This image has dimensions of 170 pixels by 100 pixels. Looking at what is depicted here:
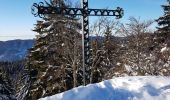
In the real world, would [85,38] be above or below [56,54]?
above

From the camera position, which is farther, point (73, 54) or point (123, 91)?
point (73, 54)

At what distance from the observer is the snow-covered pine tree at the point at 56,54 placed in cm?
3148

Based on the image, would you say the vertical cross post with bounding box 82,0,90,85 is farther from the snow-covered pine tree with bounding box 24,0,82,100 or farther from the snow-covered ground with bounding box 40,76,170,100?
the snow-covered pine tree with bounding box 24,0,82,100

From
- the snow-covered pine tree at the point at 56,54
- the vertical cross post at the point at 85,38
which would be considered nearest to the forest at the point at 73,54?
the snow-covered pine tree at the point at 56,54

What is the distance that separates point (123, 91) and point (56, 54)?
22827mm

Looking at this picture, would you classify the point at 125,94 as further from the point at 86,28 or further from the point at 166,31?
the point at 166,31

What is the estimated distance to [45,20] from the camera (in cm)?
Answer: 3591

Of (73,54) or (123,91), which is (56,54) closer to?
(73,54)

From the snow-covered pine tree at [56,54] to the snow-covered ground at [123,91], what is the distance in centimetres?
1917

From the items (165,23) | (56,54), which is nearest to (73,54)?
(56,54)

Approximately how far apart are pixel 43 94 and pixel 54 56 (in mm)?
4118

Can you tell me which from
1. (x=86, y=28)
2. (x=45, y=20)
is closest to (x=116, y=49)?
(x=45, y=20)

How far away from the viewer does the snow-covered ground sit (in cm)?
1088

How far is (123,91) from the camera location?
37.0ft
